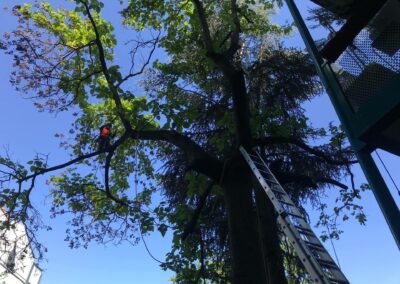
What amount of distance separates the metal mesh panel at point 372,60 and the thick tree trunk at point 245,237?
8.45 feet

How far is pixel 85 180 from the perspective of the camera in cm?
1009

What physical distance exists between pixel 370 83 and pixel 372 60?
30 centimetres

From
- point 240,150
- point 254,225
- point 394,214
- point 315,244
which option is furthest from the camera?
point 240,150

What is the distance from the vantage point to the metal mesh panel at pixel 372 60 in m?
4.47

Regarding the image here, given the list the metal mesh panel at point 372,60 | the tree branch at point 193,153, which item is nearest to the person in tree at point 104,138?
the tree branch at point 193,153

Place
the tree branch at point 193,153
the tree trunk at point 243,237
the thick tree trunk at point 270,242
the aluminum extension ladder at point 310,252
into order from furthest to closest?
the thick tree trunk at point 270,242, the tree branch at point 193,153, the tree trunk at point 243,237, the aluminum extension ladder at point 310,252

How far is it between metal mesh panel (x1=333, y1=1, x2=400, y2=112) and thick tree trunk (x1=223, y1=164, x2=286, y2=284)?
2577mm

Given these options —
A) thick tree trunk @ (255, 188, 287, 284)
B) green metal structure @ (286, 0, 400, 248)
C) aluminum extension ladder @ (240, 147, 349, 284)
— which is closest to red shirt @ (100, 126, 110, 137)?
thick tree trunk @ (255, 188, 287, 284)

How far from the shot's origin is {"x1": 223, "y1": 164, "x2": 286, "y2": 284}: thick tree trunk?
562 cm

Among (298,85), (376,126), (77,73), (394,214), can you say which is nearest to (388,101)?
(376,126)

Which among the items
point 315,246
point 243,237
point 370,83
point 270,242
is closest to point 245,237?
point 243,237

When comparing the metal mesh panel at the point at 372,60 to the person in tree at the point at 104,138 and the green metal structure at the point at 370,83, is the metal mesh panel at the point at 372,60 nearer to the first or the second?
the green metal structure at the point at 370,83

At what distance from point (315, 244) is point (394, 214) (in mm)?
1130

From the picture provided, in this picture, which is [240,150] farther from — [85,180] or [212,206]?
[85,180]
